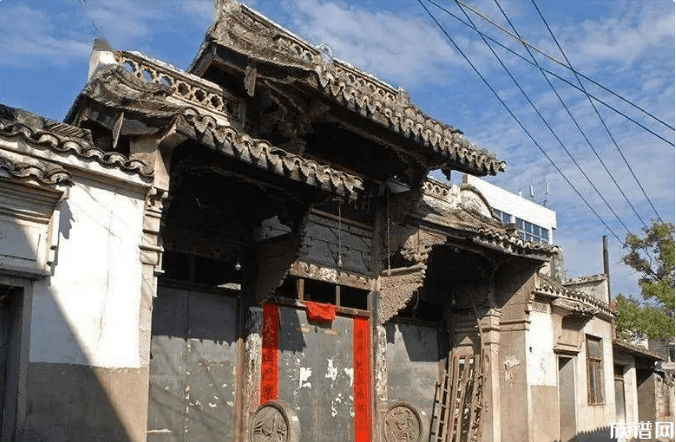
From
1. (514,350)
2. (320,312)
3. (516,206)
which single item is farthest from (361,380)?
(516,206)

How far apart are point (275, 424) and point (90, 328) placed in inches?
107

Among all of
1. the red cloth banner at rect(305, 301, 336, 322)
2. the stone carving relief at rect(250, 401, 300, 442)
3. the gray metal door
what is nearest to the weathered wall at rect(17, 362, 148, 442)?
the gray metal door

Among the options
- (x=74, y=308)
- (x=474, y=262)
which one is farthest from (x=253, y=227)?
(x=474, y=262)

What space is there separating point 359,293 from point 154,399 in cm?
411

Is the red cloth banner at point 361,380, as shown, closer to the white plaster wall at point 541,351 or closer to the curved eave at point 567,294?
the white plaster wall at point 541,351

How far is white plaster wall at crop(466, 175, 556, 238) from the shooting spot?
123 ft

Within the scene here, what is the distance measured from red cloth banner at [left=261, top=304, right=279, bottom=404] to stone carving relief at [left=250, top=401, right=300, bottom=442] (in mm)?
1060

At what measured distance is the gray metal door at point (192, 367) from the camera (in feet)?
29.8

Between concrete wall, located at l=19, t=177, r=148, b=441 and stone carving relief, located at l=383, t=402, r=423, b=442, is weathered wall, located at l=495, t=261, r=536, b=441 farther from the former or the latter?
concrete wall, located at l=19, t=177, r=148, b=441

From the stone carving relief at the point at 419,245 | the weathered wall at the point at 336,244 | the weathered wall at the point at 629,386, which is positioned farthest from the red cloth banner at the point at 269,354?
the weathered wall at the point at 629,386

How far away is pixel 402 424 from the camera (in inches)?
441

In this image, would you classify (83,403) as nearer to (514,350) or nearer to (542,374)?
(514,350)

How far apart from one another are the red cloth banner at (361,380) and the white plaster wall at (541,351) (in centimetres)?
387

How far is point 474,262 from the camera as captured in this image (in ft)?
46.1
